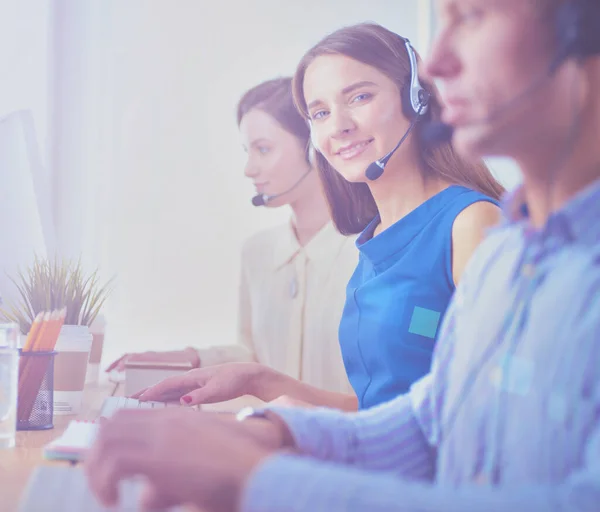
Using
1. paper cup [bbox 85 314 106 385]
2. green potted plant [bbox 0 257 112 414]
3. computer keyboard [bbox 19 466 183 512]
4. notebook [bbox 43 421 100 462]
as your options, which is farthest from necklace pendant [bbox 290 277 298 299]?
computer keyboard [bbox 19 466 183 512]

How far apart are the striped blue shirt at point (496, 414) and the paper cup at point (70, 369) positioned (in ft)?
2.69

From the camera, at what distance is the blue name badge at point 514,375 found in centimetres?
54

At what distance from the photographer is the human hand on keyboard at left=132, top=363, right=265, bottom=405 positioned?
4.13 feet

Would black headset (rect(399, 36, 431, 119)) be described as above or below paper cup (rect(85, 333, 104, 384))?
above

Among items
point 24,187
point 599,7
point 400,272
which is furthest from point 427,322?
point 24,187

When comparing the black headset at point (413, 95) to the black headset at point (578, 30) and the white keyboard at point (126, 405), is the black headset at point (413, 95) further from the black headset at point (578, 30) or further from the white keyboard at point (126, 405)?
the black headset at point (578, 30)

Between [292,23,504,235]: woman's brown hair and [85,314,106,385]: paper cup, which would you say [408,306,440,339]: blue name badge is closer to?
[292,23,504,235]: woman's brown hair

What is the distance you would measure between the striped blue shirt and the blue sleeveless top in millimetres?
499

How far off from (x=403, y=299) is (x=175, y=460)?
2.73 ft

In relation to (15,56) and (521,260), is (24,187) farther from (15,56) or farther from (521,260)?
(521,260)

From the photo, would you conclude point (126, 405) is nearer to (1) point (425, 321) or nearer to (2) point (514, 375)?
(1) point (425, 321)

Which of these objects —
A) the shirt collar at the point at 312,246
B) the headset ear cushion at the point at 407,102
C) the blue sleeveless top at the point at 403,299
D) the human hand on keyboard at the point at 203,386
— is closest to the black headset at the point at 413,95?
the headset ear cushion at the point at 407,102

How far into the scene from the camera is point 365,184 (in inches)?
63.4

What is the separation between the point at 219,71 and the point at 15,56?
699mm
